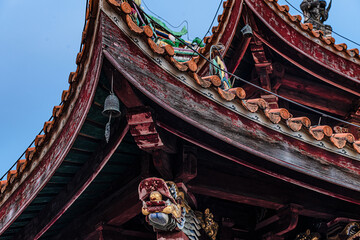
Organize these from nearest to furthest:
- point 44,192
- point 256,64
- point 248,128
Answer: point 248,128, point 44,192, point 256,64

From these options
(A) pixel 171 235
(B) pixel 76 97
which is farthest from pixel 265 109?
(B) pixel 76 97

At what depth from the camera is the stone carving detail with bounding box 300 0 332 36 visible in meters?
11.0

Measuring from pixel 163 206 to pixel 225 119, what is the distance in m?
1.14

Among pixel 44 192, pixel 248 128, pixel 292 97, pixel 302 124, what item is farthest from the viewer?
pixel 292 97

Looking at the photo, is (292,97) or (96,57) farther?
(292,97)

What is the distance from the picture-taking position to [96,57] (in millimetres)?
4867

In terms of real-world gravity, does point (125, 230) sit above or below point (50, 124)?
below

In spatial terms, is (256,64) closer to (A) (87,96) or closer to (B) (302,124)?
(B) (302,124)

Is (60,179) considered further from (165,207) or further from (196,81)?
(196,81)

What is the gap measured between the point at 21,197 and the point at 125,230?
1.38 m

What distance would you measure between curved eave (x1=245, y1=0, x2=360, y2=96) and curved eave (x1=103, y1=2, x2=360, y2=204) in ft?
10.3

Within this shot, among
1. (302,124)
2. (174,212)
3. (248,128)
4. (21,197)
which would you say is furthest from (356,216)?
(21,197)

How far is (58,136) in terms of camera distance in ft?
19.2

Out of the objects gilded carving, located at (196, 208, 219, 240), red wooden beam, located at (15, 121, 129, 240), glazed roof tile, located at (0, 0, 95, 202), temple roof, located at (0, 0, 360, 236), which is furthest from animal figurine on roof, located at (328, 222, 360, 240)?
glazed roof tile, located at (0, 0, 95, 202)
